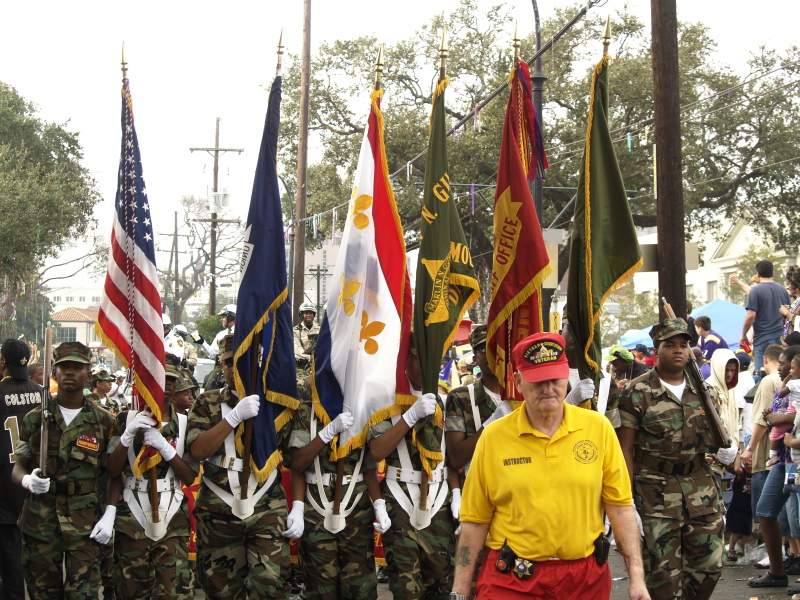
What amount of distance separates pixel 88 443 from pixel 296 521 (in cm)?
165

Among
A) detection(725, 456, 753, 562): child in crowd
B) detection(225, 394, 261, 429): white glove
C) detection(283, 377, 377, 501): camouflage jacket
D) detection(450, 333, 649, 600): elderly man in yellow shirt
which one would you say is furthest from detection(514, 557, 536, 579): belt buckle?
detection(725, 456, 753, 562): child in crowd

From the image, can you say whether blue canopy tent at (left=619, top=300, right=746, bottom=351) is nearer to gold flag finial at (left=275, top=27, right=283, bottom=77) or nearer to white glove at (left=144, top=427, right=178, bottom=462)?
gold flag finial at (left=275, top=27, right=283, bottom=77)

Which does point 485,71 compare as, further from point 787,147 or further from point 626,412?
point 626,412

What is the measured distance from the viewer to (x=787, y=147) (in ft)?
112

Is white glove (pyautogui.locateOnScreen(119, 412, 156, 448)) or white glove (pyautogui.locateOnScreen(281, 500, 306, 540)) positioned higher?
white glove (pyautogui.locateOnScreen(119, 412, 156, 448))

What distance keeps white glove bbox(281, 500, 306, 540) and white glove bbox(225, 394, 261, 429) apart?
2.21 ft

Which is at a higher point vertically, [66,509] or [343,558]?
[66,509]

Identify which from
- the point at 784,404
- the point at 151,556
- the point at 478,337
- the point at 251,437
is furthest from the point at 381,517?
the point at 784,404

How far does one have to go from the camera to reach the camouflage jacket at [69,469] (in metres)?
7.19

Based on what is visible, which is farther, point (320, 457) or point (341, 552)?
point (320, 457)

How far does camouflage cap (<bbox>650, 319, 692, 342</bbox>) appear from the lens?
6832 millimetres

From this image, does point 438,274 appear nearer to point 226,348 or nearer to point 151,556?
point 226,348

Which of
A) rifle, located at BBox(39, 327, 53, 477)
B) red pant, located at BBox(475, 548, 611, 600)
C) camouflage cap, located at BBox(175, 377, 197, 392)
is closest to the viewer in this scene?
red pant, located at BBox(475, 548, 611, 600)

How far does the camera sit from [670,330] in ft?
22.5
